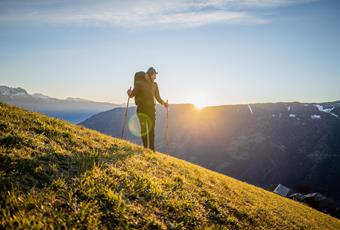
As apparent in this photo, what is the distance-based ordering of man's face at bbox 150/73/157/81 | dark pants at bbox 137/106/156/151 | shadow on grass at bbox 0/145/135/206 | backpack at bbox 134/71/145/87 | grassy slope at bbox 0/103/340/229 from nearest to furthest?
1. grassy slope at bbox 0/103/340/229
2. shadow on grass at bbox 0/145/135/206
3. dark pants at bbox 137/106/156/151
4. backpack at bbox 134/71/145/87
5. man's face at bbox 150/73/157/81

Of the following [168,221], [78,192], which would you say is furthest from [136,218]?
[78,192]

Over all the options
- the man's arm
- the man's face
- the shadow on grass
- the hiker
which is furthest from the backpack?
the shadow on grass

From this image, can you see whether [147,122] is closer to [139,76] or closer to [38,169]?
[139,76]

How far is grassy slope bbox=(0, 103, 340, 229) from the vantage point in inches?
191

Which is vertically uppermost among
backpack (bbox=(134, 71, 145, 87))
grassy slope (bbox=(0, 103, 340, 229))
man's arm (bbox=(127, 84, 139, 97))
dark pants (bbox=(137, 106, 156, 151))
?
backpack (bbox=(134, 71, 145, 87))

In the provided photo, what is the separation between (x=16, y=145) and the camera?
23.5 feet

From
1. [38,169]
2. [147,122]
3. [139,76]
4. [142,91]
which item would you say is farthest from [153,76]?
[38,169]

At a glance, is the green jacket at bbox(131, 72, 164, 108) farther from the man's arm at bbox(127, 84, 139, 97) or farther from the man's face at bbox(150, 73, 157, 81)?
the man's face at bbox(150, 73, 157, 81)

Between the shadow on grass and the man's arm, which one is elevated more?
the man's arm

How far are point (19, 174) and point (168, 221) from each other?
3.48m

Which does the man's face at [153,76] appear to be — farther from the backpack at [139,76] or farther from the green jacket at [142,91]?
the backpack at [139,76]

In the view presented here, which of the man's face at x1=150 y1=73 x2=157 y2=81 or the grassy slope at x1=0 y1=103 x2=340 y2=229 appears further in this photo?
the man's face at x1=150 y1=73 x2=157 y2=81

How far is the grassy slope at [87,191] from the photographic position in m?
4.86

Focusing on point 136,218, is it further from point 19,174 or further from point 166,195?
point 19,174
